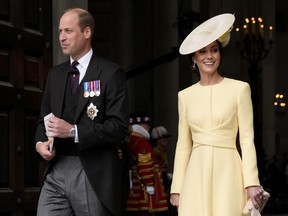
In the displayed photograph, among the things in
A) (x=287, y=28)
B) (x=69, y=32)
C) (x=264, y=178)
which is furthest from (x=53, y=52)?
(x=287, y=28)

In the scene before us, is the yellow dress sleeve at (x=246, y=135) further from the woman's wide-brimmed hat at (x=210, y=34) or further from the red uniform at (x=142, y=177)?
the red uniform at (x=142, y=177)

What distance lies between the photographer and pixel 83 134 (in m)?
5.91

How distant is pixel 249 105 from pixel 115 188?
1.02 m

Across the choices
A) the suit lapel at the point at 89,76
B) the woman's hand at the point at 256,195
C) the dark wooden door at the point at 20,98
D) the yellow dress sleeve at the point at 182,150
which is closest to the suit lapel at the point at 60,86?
the suit lapel at the point at 89,76

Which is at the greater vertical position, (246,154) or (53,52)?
(53,52)

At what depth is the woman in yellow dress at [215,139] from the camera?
584 cm

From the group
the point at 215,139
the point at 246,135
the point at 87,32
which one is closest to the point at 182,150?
A: the point at 215,139

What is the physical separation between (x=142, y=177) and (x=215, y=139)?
5.76 metres

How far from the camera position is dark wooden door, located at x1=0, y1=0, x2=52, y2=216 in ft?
25.8

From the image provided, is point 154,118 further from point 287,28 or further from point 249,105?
point 287,28

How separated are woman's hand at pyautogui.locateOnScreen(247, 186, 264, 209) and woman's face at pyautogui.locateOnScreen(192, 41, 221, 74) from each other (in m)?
0.82

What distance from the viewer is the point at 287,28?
46625 millimetres

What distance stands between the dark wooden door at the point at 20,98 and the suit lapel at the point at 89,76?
5.64 feet

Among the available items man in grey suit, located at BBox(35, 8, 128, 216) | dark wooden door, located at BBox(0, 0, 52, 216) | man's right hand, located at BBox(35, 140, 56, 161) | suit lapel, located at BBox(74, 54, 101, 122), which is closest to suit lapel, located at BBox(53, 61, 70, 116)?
man in grey suit, located at BBox(35, 8, 128, 216)
